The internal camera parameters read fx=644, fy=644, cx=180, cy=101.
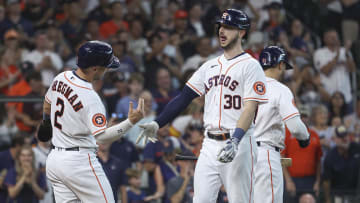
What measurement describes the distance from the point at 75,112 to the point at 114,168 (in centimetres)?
350

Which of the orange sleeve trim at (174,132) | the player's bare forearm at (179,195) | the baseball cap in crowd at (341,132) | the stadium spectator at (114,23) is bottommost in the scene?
the player's bare forearm at (179,195)

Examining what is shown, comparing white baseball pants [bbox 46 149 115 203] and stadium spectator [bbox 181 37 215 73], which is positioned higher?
stadium spectator [bbox 181 37 215 73]

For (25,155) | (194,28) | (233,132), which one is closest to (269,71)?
(233,132)

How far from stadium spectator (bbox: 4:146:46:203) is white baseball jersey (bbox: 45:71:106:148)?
3.10 meters

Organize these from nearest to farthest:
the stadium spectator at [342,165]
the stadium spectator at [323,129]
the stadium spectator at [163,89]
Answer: the stadium spectator at [342,165] < the stadium spectator at [323,129] < the stadium spectator at [163,89]

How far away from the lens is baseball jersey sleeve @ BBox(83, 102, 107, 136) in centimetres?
553

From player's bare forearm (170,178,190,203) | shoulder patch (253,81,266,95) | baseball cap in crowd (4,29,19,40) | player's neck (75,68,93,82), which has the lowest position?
player's bare forearm (170,178,190,203)

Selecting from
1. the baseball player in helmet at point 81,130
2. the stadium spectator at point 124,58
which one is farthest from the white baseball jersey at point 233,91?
the stadium spectator at point 124,58

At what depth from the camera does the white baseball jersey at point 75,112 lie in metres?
5.57

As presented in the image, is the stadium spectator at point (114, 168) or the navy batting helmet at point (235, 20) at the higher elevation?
the navy batting helmet at point (235, 20)

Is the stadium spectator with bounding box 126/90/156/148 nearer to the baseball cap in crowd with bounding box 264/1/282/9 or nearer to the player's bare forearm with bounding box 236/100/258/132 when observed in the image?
the baseball cap in crowd with bounding box 264/1/282/9

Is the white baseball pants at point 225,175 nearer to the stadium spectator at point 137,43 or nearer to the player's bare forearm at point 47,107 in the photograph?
the player's bare forearm at point 47,107

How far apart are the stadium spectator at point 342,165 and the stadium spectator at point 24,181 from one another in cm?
451

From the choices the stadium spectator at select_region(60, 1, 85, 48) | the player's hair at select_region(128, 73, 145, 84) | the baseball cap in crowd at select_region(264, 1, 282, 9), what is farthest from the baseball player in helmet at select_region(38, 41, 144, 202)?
the baseball cap in crowd at select_region(264, 1, 282, 9)
